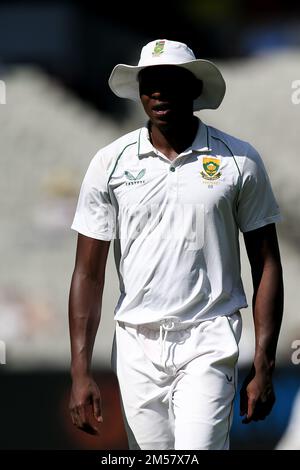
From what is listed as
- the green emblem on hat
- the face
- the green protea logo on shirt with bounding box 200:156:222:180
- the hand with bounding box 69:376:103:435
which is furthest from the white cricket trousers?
the green emblem on hat

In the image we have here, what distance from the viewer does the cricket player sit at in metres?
3.68

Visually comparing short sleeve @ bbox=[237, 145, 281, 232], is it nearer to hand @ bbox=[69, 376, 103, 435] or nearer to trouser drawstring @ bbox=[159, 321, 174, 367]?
trouser drawstring @ bbox=[159, 321, 174, 367]

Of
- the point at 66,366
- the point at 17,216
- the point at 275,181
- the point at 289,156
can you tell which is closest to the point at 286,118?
the point at 289,156

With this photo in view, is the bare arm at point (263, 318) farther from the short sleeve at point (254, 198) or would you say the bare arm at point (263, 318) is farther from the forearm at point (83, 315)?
the forearm at point (83, 315)

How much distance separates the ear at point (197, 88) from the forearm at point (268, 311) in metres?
0.63

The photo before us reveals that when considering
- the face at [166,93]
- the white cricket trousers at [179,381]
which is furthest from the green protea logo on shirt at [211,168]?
the white cricket trousers at [179,381]

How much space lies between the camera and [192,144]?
3797 millimetres

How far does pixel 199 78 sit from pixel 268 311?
0.82 meters

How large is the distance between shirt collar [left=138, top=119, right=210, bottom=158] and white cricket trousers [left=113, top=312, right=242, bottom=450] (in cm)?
57

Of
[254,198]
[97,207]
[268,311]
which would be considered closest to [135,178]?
[97,207]

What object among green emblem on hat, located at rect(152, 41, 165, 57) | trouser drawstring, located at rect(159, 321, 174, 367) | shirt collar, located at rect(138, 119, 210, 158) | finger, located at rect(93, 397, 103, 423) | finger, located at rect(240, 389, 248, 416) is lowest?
finger, located at rect(93, 397, 103, 423)

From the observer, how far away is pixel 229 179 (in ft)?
12.2

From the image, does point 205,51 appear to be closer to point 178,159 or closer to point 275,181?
point 275,181

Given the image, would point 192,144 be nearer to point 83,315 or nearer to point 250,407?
point 83,315
